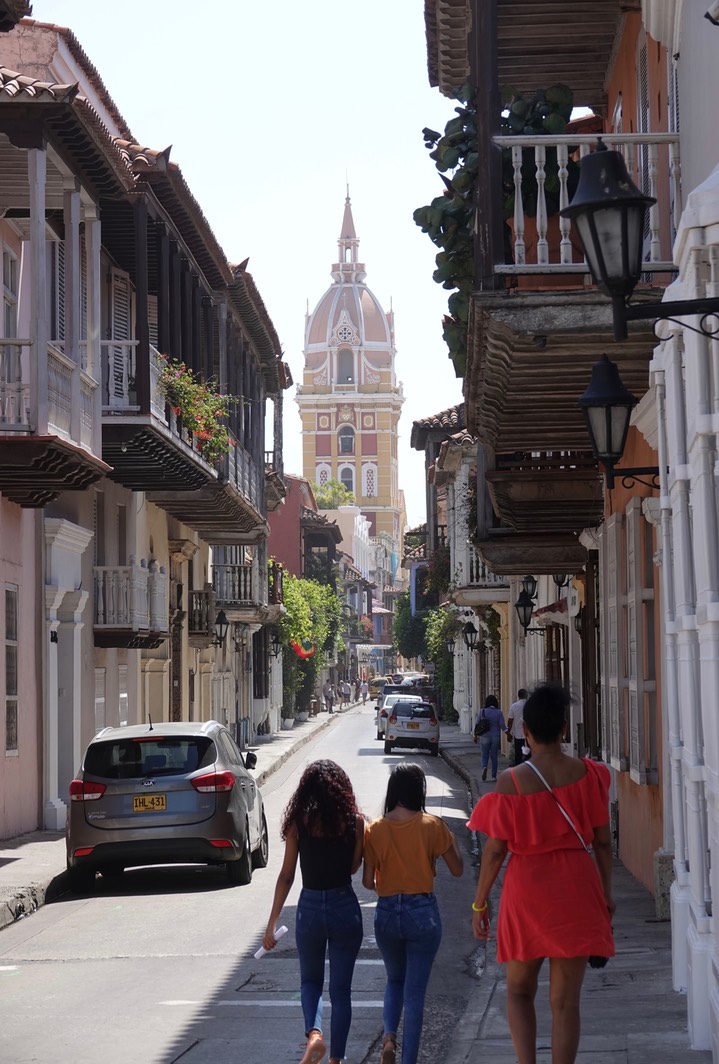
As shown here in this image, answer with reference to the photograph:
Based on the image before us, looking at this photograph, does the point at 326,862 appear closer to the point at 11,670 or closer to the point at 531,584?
the point at 11,670

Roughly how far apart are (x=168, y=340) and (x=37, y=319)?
26.3 feet

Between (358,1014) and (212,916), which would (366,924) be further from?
(358,1014)

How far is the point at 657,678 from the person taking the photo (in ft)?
42.9

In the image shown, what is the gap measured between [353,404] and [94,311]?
506 feet

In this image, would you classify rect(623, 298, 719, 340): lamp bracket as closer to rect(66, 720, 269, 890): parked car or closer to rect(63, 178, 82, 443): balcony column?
rect(66, 720, 269, 890): parked car

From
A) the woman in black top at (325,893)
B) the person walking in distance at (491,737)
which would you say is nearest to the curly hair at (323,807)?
the woman in black top at (325,893)

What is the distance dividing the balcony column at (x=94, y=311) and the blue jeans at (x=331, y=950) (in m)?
11.2

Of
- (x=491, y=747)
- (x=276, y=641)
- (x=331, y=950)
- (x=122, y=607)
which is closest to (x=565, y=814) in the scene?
(x=331, y=950)

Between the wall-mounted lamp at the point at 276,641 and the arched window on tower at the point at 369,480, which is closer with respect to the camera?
the wall-mounted lamp at the point at 276,641

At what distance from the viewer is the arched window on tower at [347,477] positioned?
175 m

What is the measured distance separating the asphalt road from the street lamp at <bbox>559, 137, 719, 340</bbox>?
4144 mm

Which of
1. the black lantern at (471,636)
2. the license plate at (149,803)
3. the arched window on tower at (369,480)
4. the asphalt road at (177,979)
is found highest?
the arched window on tower at (369,480)

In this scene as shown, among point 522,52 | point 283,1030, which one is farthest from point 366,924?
point 522,52

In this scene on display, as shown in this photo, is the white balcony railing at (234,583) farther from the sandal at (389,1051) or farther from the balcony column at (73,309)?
the sandal at (389,1051)
